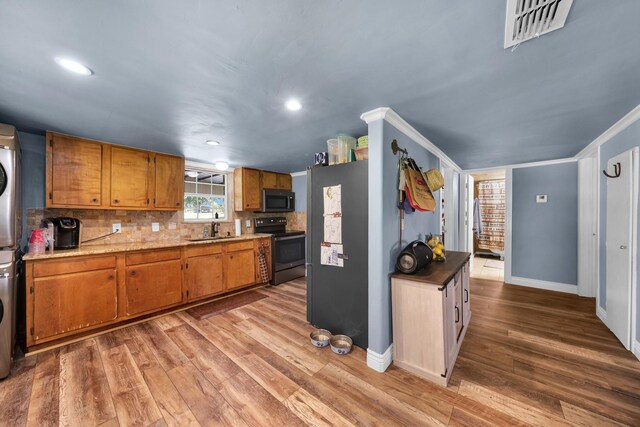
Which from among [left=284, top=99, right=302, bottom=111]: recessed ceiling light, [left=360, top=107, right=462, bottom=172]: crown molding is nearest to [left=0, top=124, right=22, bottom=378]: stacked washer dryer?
[left=284, top=99, right=302, bottom=111]: recessed ceiling light

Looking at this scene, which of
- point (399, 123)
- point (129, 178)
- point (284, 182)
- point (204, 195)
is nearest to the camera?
point (399, 123)

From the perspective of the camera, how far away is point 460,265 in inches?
89.6

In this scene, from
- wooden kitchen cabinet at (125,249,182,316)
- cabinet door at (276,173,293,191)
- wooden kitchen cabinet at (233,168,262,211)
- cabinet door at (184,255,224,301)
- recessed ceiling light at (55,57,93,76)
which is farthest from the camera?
cabinet door at (276,173,293,191)

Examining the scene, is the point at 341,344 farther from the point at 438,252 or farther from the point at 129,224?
the point at 129,224

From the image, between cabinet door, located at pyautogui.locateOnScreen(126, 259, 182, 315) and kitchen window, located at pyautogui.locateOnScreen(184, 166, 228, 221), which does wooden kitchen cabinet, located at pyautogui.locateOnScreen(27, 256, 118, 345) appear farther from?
kitchen window, located at pyautogui.locateOnScreen(184, 166, 228, 221)

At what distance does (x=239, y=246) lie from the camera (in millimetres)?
3828

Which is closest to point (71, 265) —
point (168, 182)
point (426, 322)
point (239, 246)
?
point (168, 182)

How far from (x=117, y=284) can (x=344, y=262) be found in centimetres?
255

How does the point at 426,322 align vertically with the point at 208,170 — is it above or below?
below

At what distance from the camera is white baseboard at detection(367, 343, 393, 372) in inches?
76.5

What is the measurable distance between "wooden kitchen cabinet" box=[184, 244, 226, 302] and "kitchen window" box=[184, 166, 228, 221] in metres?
0.87

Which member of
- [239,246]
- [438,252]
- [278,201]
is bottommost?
[239,246]

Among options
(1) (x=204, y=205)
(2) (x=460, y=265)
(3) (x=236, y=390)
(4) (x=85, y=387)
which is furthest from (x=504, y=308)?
(1) (x=204, y=205)

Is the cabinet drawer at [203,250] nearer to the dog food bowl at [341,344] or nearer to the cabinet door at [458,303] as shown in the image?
the dog food bowl at [341,344]
